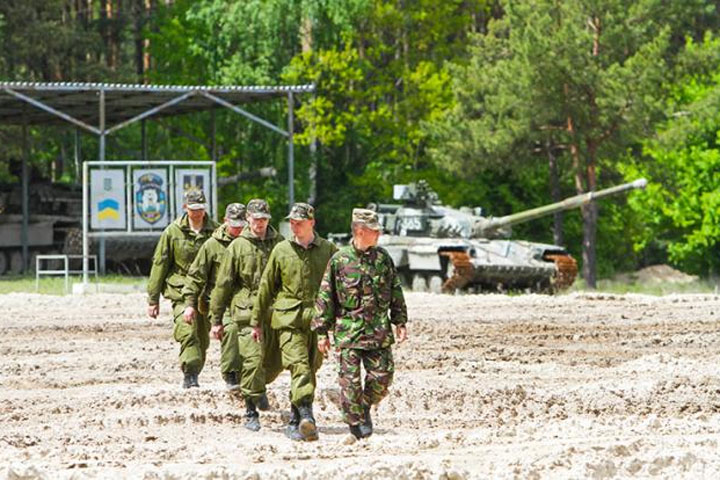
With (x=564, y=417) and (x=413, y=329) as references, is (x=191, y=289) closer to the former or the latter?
(x=564, y=417)

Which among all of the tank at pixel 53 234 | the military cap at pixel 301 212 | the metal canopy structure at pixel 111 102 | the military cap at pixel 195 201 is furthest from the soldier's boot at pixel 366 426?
the tank at pixel 53 234

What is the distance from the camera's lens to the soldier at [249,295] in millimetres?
13117

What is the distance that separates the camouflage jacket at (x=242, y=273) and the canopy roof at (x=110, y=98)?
20418 millimetres

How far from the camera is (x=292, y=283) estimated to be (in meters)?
12.7

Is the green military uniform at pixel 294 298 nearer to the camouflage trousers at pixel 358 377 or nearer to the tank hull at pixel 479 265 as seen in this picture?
the camouflage trousers at pixel 358 377

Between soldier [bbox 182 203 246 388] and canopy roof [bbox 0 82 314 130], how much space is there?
19.4 meters

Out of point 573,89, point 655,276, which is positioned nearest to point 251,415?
point 573,89

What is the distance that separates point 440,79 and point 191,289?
33.9m

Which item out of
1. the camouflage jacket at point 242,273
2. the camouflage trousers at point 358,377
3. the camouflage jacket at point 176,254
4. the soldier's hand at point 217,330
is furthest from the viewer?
the camouflage jacket at point 176,254

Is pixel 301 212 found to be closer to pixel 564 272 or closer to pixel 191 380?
pixel 191 380

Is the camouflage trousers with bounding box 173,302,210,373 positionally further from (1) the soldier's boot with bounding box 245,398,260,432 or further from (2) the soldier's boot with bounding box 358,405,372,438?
(2) the soldier's boot with bounding box 358,405,372,438

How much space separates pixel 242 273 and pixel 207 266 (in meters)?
0.95

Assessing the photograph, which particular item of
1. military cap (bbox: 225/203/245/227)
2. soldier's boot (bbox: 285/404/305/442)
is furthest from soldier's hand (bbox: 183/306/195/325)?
soldier's boot (bbox: 285/404/305/442)

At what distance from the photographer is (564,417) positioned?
13945mm
